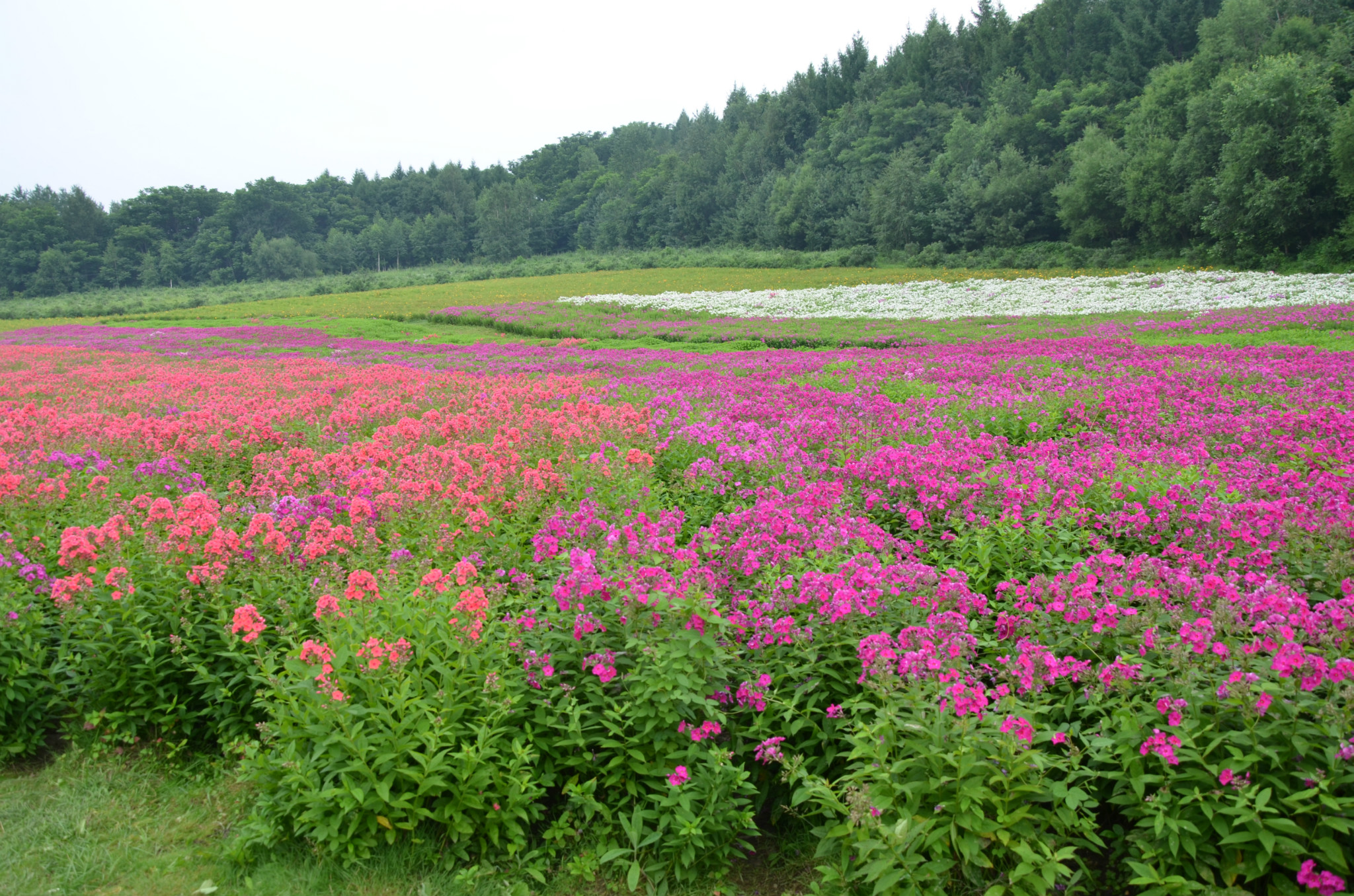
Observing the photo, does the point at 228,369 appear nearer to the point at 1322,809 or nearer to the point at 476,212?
the point at 1322,809

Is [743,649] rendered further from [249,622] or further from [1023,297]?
[1023,297]

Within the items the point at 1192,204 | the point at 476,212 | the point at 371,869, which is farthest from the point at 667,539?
the point at 476,212

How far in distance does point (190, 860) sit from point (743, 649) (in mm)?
3321

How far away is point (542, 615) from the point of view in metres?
5.02

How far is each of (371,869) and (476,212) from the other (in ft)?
458

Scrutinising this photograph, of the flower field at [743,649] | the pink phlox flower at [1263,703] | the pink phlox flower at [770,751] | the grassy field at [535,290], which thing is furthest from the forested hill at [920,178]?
the pink phlox flower at [770,751]

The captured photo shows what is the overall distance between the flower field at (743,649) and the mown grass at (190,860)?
12cm

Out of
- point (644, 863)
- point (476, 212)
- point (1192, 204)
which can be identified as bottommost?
point (644, 863)

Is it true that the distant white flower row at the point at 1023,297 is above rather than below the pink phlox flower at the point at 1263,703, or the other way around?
above

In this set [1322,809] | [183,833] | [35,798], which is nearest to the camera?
[1322,809]

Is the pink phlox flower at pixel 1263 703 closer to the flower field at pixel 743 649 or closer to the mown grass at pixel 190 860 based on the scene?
the flower field at pixel 743 649

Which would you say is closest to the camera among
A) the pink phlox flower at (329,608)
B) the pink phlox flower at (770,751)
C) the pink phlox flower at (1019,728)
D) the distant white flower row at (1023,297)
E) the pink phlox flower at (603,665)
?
the pink phlox flower at (1019,728)

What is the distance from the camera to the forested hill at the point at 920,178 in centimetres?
4475

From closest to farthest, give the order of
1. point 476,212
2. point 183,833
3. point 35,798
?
point 183,833
point 35,798
point 476,212
